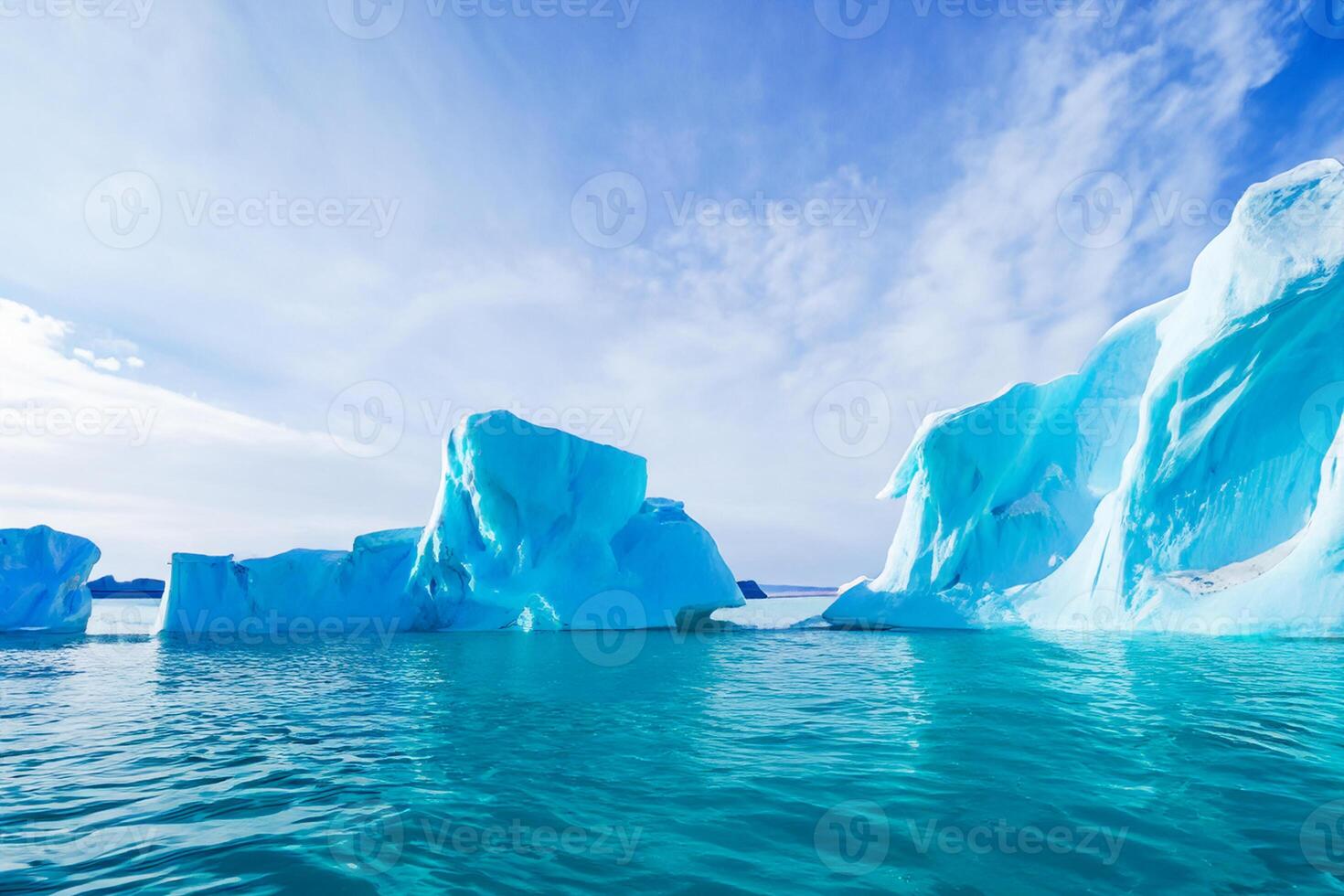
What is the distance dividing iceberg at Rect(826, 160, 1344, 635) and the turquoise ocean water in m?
6.44

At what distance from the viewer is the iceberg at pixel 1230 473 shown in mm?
14906

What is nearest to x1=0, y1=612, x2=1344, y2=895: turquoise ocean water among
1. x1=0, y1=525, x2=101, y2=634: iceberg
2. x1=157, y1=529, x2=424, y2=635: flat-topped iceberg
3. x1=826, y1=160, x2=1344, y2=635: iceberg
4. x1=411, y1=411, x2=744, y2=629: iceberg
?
x1=826, y1=160, x2=1344, y2=635: iceberg

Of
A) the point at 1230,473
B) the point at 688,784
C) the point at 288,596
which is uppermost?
the point at 1230,473

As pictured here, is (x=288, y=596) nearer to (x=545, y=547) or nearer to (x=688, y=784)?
(x=545, y=547)

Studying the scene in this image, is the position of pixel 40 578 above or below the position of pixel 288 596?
above

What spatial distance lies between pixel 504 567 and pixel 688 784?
18.8 metres

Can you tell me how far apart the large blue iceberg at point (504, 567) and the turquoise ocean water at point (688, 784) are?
12.3m

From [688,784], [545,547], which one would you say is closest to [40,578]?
[545,547]

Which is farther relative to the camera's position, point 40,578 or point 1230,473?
point 40,578

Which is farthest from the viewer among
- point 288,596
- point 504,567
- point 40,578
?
point 40,578

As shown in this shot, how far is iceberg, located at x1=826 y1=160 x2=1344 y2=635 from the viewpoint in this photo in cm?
1491

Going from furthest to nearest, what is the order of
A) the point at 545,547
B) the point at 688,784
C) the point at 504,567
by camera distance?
the point at 545,547 < the point at 504,567 < the point at 688,784

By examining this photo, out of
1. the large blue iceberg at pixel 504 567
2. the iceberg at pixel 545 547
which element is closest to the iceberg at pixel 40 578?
the large blue iceberg at pixel 504 567

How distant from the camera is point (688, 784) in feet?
15.7
